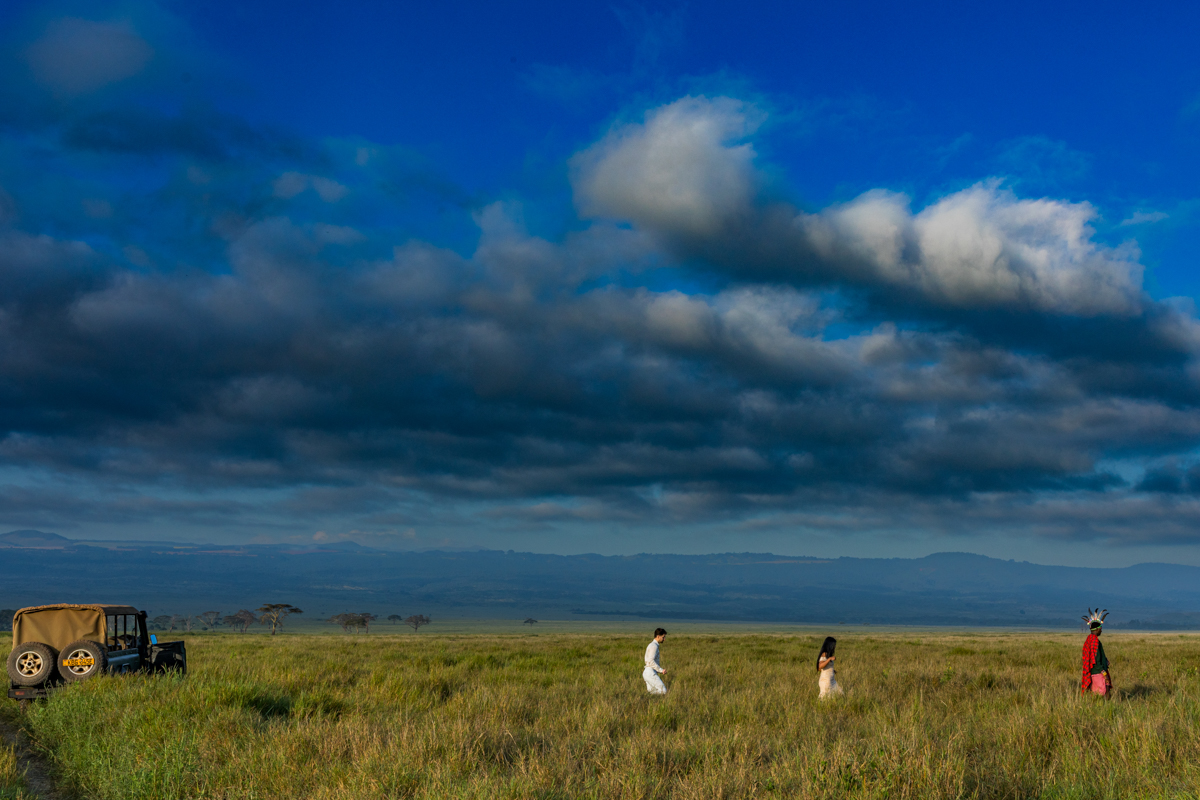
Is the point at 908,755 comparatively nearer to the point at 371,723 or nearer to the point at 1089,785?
Answer: the point at 1089,785

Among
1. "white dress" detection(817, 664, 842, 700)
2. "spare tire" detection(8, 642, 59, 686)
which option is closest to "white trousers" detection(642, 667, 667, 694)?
"white dress" detection(817, 664, 842, 700)

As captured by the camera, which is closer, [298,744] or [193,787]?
[193,787]

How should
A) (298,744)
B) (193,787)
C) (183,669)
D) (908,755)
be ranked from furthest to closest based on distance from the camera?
(183,669) < (298,744) < (193,787) < (908,755)

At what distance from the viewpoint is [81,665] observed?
51.8 ft

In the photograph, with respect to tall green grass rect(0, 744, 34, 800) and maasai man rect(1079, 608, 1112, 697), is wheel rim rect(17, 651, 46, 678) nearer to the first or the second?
tall green grass rect(0, 744, 34, 800)

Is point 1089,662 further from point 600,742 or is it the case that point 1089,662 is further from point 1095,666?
point 600,742

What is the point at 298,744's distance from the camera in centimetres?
909

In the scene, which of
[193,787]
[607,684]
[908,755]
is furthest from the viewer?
[607,684]

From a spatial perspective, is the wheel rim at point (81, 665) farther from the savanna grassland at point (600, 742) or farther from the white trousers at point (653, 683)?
the white trousers at point (653, 683)

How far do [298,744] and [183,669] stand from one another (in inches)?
494

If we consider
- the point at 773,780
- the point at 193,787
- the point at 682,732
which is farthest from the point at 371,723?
the point at 773,780

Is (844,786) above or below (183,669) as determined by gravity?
above

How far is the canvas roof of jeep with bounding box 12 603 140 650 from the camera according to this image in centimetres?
1820

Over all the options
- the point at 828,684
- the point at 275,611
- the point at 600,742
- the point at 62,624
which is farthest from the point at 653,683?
the point at 275,611
